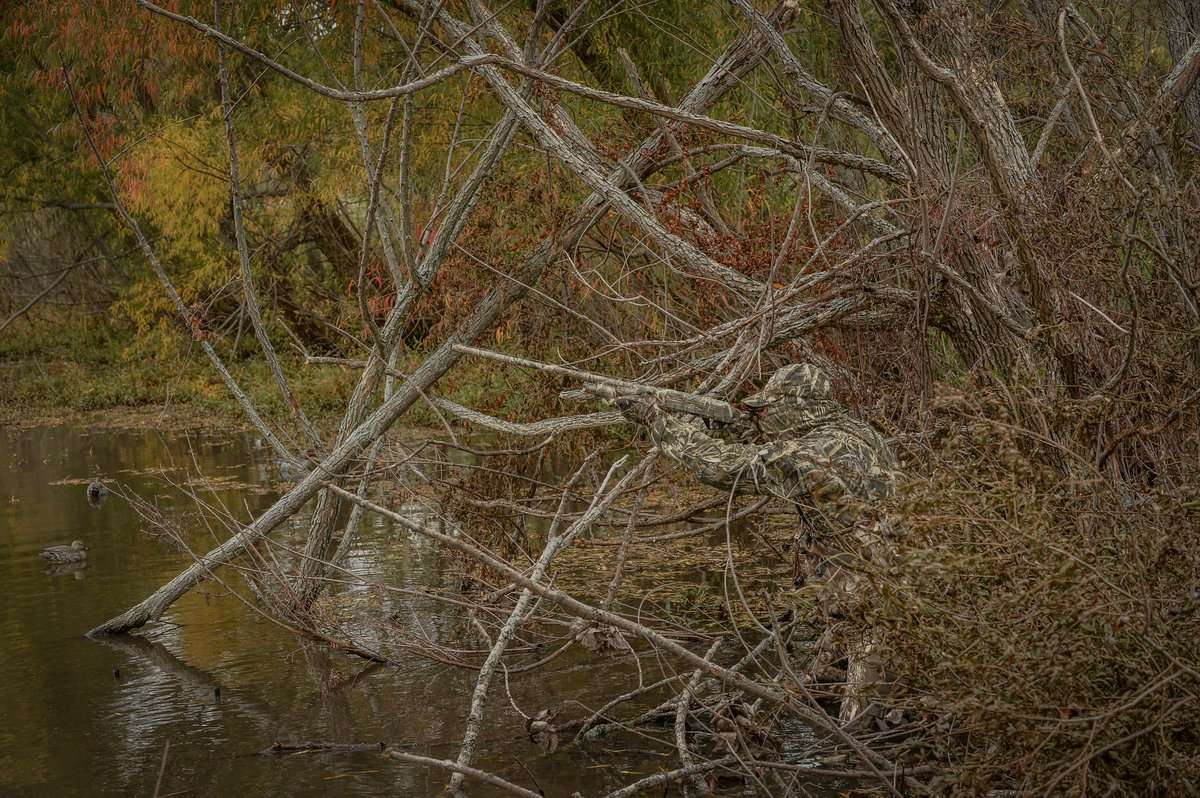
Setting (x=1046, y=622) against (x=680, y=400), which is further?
(x=680, y=400)

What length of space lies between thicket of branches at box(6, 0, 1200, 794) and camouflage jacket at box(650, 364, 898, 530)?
25cm

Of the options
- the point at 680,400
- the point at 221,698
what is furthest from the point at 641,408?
the point at 221,698

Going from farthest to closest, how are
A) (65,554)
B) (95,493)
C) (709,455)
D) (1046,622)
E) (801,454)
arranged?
(95,493)
(65,554)
(709,455)
(801,454)
(1046,622)

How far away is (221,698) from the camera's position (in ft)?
24.0

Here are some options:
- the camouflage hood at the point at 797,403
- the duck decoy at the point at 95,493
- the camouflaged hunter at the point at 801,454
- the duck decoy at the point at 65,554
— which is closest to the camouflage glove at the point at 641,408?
the camouflaged hunter at the point at 801,454

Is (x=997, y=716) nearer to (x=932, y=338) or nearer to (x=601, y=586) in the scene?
(x=932, y=338)

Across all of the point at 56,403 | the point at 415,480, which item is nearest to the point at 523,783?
the point at 415,480

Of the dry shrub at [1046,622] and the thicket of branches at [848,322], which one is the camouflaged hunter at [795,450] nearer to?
the thicket of branches at [848,322]

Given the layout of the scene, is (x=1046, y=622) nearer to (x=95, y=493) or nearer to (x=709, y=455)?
(x=709, y=455)

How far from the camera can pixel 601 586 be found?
28.9ft

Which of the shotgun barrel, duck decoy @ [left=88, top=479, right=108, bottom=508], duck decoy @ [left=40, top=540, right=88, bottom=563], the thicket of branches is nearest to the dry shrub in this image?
the thicket of branches

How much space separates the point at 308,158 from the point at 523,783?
1299cm

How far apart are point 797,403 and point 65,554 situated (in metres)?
7.22

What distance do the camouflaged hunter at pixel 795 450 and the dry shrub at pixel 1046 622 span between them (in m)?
0.77
